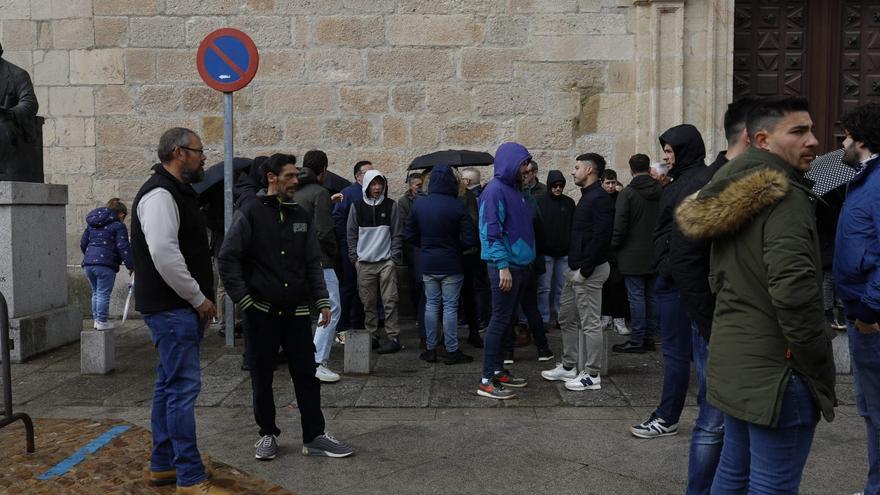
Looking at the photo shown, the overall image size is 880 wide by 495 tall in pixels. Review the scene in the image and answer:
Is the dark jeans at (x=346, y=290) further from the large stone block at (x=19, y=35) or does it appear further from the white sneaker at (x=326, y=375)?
the large stone block at (x=19, y=35)

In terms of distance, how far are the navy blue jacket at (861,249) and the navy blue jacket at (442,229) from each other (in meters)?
3.92

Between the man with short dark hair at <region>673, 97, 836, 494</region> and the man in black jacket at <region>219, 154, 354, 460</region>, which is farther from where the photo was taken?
the man in black jacket at <region>219, 154, 354, 460</region>

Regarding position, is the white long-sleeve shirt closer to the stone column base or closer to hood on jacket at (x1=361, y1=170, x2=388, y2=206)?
hood on jacket at (x1=361, y1=170, x2=388, y2=206)

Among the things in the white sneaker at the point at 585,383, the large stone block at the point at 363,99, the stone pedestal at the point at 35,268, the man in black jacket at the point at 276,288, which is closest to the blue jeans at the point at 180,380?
the man in black jacket at the point at 276,288

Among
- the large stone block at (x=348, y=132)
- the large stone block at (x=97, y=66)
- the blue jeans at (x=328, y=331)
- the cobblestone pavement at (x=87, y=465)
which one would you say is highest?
the large stone block at (x=97, y=66)

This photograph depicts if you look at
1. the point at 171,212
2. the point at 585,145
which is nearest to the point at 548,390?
the point at 171,212

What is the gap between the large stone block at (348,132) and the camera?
1040 centimetres

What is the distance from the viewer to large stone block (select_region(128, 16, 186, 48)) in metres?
10.3

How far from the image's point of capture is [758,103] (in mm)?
3125

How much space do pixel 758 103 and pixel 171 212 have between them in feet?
9.11

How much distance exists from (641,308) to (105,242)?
527 cm

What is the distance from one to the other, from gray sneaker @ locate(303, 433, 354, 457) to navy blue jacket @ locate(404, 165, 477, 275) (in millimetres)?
2698

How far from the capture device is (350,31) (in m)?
10.3

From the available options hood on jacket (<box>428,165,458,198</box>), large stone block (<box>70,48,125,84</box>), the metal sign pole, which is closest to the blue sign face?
the metal sign pole
